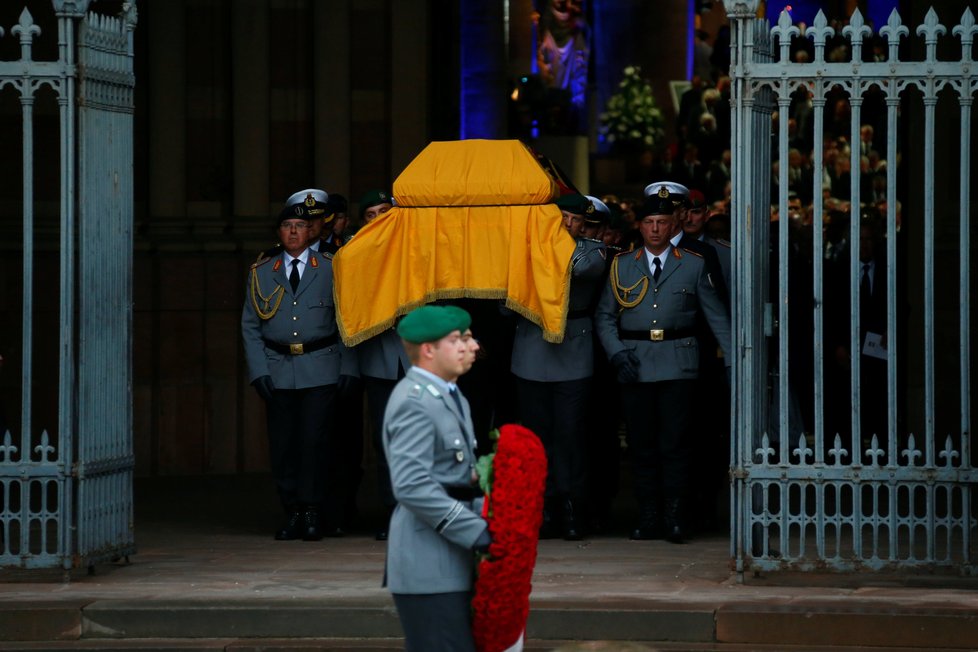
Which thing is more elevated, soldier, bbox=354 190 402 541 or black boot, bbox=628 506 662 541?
soldier, bbox=354 190 402 541

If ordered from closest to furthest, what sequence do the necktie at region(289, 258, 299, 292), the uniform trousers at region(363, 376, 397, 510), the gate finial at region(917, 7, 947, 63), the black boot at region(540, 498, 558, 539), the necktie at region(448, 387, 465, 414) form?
the necktie at region(448, 387, 465, 414), the gate finial at region(917, 7, 947, 63), the uniform trousers at region(363, 376, 397, 510), the black boot at region(540, 498, 558, 539), the necktie at region(289, 258, 299, 292)

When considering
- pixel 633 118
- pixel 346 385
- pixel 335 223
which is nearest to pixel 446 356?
pixel 346 385

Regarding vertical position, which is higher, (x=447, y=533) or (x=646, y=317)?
(x=646, y=317)

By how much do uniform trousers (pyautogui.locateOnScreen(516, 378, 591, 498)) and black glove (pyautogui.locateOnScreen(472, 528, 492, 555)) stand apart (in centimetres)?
492

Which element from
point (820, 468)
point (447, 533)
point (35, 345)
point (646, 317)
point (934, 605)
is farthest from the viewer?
point (35, 345)

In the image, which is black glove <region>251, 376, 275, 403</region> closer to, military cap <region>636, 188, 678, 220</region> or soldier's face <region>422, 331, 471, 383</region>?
military cap <region>636, 188, 678, 220</region>

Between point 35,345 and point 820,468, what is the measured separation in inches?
268

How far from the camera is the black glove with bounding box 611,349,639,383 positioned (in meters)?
10.7

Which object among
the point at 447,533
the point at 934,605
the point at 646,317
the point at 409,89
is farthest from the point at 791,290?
the point at 447,533

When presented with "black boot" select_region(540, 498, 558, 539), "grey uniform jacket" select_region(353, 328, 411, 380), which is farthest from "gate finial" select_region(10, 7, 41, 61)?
"black boot" select_region(540, 498, 558, 539)

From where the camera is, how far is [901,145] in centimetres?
1431

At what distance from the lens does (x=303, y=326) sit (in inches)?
438

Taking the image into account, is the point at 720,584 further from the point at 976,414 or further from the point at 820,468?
the point at 976,414

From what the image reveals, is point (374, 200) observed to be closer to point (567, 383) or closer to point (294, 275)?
point (294, 275)
